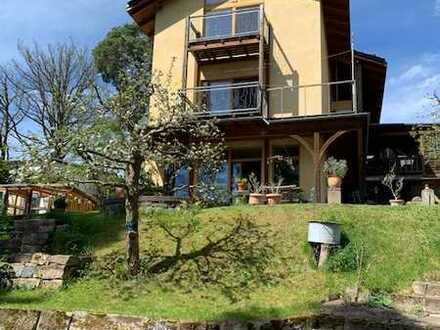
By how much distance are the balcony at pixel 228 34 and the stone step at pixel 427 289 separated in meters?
10.8

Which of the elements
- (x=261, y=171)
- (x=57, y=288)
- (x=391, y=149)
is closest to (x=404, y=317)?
(x=57, y=288)

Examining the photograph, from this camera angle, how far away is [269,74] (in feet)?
61.0

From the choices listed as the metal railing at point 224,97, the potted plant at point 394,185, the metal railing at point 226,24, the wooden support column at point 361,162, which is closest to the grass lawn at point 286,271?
the potted plant at point 394,185

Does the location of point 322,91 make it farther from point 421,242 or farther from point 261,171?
point 421,242

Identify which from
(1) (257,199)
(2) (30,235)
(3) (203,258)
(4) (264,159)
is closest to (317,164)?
(1) (257,199)

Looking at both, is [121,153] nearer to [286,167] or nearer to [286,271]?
[286,271]

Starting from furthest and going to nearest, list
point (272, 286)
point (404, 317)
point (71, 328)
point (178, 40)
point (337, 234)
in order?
point (178, 40), point (337, 234), point (272, 286), point (404, 317), point (71, 328)

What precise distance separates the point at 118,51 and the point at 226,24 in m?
14.7

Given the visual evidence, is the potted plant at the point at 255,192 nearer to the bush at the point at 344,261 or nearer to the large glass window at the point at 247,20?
the bush at the point at 344,261

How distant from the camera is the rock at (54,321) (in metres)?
6.89

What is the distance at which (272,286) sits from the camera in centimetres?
907

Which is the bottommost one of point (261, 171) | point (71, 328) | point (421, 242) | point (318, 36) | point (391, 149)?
point (71, 328)

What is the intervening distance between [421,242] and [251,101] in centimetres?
963

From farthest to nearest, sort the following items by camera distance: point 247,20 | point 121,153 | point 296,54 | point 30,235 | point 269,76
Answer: point 247,20 → point 269,76 → point 296,54 → point 30,235 → point 121,153
